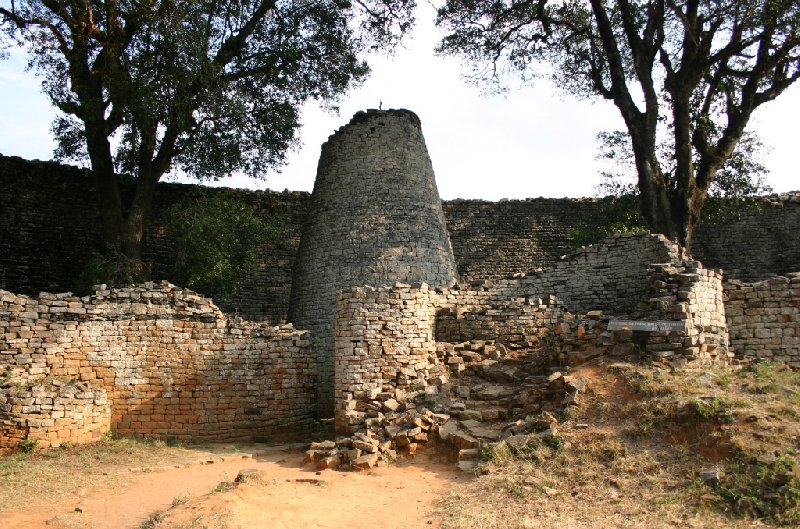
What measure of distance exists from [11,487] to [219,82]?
8.42 metres

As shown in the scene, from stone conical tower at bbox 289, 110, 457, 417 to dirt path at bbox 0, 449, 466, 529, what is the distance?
4.03 meters

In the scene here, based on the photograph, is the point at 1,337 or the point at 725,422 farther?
the point at 1,337

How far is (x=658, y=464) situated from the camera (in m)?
7.25

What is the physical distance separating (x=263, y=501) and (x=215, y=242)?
773 cm

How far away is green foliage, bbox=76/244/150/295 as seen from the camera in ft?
42.1

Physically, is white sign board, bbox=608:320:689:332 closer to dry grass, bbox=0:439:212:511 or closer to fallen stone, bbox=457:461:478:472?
fallen stone, bbox=457:461:478:472

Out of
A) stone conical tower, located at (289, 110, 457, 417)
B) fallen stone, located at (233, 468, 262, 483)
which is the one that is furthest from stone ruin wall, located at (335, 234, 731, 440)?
fallen stone, located at (233, 468, 262, 483)

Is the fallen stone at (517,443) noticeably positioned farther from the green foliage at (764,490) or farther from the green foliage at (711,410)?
the green foliage at (764,490)

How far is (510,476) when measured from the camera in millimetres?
7453

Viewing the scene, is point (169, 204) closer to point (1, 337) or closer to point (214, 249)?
point (214, 249)

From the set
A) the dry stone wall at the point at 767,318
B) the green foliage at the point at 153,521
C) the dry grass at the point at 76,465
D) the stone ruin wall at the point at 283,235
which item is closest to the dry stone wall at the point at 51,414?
the dry grass at the point at 76,465

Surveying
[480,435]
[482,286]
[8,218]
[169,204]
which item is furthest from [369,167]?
[8,218]

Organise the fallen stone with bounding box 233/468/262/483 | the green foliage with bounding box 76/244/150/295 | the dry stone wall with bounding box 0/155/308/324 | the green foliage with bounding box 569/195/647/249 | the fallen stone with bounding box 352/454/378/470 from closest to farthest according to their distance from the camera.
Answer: the fallen stone with bounding box 233/468/262/483, the fallen stone with bounding box 352/454/378/470, the green foliage with bounding box 76/244/150/295, the dry stone wall with bounding box 0/155/308/324, the green foliage with bounding box 569/195/647/249

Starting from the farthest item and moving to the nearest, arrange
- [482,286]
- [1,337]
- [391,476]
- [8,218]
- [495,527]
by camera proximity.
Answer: [8,218]
[482,286]
[1,337]
[391,476]
[495,527]
